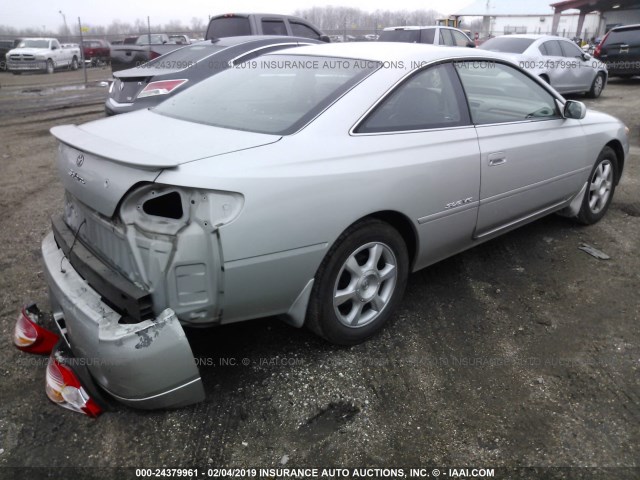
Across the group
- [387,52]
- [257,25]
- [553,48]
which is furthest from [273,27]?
[387,52]

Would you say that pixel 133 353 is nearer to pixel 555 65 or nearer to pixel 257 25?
pixel 257 25

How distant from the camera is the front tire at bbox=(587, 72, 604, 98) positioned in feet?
40.9

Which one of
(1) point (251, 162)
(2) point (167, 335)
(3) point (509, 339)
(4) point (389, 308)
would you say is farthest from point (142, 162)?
(3) point (509, 339)

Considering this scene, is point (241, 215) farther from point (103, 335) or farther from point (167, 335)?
point (103, 335)

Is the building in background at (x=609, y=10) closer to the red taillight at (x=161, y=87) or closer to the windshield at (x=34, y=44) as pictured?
the windshield at (x=34, y=44)

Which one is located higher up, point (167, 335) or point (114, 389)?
point (167, 335)

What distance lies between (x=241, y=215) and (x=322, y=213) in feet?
1.38

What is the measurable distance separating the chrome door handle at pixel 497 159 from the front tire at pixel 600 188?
151 cm

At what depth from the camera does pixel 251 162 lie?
7.25 ft

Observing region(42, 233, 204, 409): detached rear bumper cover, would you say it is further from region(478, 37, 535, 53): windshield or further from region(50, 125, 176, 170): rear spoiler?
region(478, 37, 535, 53): windshield

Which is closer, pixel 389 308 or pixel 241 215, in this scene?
pixel 241 215

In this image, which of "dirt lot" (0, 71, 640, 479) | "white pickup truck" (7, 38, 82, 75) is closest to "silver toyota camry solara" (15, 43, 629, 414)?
"dirt lot" (0, 71, 640, 479)

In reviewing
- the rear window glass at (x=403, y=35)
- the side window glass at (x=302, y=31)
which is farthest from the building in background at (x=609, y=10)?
the side window glass at (x=302, y=31)

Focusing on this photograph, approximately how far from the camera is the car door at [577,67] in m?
11.5
